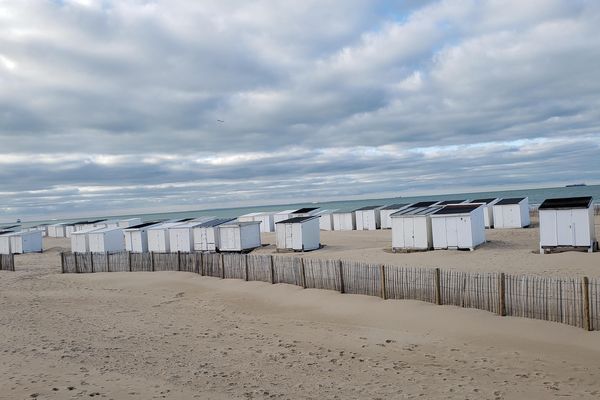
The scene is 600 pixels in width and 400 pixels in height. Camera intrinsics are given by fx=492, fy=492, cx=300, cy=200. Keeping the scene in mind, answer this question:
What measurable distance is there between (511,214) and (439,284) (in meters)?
34.4

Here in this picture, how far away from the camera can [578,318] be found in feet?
41.8

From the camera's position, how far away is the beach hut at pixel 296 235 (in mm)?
36875

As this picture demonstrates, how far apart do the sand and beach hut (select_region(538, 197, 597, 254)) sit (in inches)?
600

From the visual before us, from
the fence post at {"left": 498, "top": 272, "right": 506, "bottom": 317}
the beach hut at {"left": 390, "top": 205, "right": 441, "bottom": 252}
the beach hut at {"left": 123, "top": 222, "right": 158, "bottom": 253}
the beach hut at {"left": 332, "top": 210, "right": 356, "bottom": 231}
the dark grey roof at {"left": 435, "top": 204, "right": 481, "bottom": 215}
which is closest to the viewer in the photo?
the fence post at {"left": 498, "top": 272, "right": 506, "bottom": 317}

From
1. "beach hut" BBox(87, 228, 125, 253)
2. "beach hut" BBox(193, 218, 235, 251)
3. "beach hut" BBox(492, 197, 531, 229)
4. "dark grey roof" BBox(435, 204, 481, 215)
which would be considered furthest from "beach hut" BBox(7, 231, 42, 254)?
"beach hut" BBox(492, 197, 531, 229)

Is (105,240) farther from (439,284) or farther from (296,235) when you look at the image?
(439,284)

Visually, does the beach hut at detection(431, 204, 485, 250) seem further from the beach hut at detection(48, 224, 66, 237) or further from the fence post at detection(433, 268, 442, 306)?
the beach hut at detection(48, 224, 66, 237)

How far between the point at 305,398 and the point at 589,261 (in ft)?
66.5

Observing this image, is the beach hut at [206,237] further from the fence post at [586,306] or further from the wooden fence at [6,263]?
the fence post at [586,306]

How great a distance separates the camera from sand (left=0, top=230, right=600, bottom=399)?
962cm

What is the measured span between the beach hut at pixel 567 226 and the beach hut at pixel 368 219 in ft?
97.9

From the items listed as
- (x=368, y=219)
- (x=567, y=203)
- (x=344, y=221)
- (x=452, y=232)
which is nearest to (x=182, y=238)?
(x=452, y=232)

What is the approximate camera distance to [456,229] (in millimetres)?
31062

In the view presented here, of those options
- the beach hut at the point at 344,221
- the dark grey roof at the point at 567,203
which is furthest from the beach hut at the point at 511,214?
the dark grey roof at the point at 567,203
